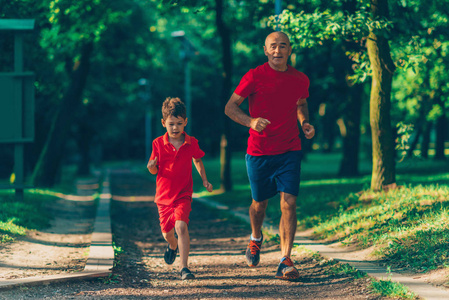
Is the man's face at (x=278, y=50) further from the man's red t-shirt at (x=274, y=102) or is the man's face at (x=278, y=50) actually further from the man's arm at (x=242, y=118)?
the man's arm at (x=242, y=118)

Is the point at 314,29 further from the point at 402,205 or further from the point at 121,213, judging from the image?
the point at 121,213

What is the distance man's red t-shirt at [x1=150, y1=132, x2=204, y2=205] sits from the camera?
17.7 ft

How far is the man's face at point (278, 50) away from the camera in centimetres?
536

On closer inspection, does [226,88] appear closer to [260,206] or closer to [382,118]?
[382,118]

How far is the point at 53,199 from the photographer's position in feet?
46.4

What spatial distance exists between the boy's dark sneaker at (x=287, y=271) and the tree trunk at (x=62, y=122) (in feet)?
44.5

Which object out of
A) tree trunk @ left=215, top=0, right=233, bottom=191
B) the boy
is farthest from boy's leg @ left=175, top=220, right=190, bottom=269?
tree trunk @ left=215, top=0, right=233, bottom=191

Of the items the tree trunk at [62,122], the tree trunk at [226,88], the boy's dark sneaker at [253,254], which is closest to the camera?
the boy's dark sneaker at [253,254]

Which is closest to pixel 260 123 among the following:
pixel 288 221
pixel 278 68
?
pixel 278 68

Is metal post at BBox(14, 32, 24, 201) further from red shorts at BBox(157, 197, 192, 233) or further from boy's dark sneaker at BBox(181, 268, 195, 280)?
boy's dark sneaker at BBox(181, 268, 195, 280)

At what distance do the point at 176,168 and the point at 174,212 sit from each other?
423 mm

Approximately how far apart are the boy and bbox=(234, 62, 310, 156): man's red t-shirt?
2.01ft

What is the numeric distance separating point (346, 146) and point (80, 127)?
16493mm

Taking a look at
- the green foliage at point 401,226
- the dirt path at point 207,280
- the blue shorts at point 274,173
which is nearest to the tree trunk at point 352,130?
the green foliage at point 401,226
